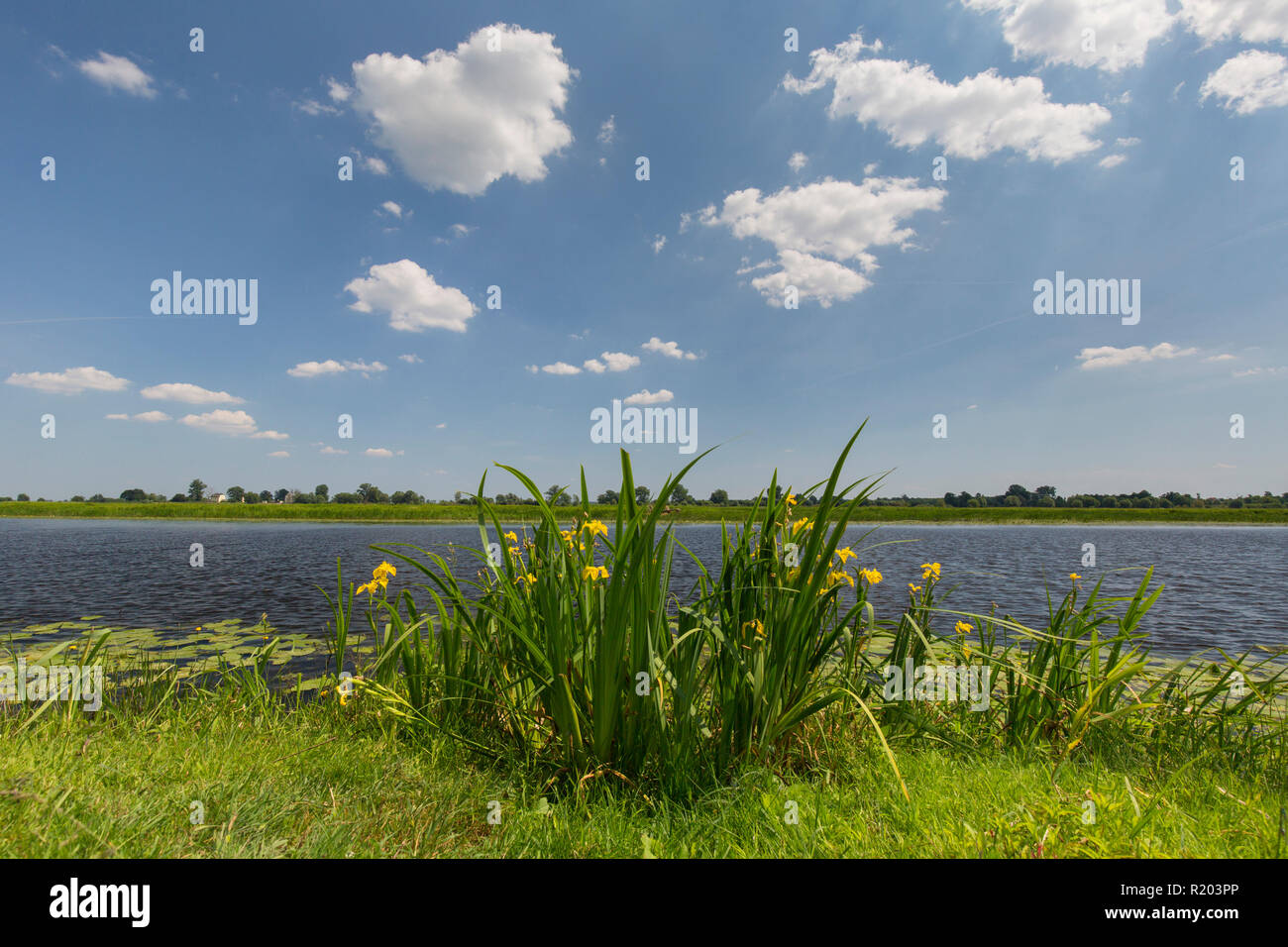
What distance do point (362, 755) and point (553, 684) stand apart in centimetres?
125

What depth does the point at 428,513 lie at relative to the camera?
175 ft

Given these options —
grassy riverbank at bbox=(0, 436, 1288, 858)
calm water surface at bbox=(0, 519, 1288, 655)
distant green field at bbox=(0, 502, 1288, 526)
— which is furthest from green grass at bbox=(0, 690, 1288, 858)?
distant green field at bbox=(0, 502, 1288, 526)

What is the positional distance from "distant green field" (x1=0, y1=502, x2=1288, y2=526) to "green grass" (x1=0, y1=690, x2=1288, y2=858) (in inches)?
1697

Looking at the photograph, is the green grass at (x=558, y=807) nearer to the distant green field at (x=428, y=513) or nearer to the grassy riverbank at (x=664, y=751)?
the grassy riverbank at (x=664, y=751)

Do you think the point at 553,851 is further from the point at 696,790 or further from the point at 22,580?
the point at 22,580

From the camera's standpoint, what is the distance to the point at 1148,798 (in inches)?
84.2

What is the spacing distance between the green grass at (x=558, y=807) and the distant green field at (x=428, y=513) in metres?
43.1

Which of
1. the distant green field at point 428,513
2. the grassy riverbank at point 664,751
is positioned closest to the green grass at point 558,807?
the grassy riverbank at point 664,751

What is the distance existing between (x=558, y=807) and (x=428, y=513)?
55.8 metres

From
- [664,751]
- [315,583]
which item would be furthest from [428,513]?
[664,751]

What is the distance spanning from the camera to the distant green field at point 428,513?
5350 centimetres

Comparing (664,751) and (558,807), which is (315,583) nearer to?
(558,807)

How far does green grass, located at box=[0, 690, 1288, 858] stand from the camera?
1672mm

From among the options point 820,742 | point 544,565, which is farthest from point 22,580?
point 820,742
